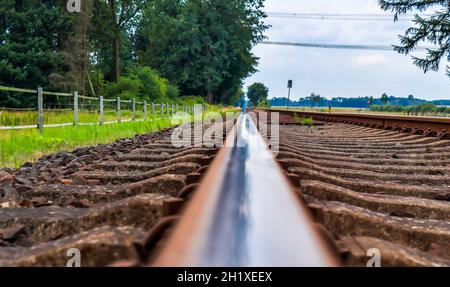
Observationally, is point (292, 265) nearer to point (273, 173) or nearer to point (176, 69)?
point (273, 173)

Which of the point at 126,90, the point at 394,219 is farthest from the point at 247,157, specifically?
the point at 126,90

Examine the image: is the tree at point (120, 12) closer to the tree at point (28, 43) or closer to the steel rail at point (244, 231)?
the tree at point (28, 43)

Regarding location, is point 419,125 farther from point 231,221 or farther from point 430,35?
point 430,35

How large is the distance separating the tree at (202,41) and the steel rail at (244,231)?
44.2 meters

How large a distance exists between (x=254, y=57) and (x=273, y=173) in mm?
52704

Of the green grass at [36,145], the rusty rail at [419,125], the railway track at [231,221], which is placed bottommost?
the green grass at [36,145]

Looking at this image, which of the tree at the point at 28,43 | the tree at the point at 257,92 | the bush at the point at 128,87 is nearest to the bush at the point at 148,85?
the bush at the point at 128,87

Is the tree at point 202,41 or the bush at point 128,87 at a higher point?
the tree at point 202,41

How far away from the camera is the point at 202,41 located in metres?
45.8

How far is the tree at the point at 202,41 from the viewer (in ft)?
148

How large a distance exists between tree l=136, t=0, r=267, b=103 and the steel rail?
4418cm

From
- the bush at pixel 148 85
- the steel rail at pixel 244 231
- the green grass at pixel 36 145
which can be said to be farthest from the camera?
the bush at pixel 148 85

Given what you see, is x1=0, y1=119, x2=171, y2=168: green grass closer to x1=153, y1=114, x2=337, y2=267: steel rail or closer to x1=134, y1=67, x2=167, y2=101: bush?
x1=153, y1=114, x2=337, y2=267: steel rail

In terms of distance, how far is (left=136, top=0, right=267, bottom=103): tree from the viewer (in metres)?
45.1
